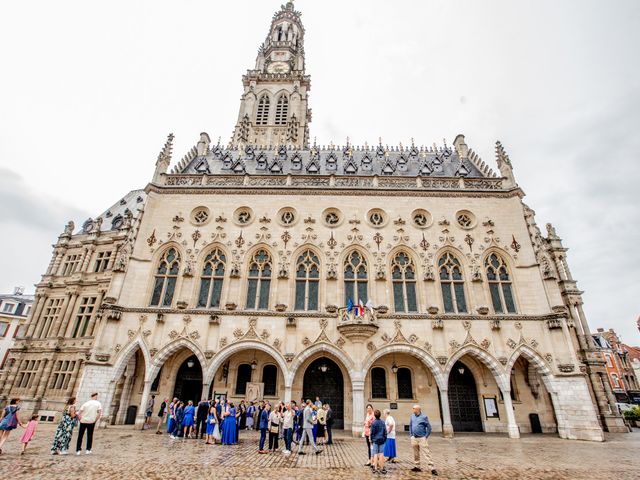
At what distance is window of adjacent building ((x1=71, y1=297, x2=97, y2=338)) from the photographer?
2608cm

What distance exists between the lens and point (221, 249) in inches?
882

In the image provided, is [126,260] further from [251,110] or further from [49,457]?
[251,110]

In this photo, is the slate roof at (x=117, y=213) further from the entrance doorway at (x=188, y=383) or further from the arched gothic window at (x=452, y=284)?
the arched gothic window at (x=452, y=284)

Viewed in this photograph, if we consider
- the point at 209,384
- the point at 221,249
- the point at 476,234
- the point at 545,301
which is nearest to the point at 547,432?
the point at 545,301

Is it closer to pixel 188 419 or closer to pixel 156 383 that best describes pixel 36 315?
pixel 156 383

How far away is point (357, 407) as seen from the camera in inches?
707

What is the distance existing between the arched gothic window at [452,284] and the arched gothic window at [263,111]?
105 ft

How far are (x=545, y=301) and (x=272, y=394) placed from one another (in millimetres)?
17586

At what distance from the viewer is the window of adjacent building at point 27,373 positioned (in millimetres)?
25375

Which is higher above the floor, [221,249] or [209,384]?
[221,249]

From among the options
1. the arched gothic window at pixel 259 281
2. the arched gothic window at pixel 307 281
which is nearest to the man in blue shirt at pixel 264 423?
the arched gothic window at pixel 307 281

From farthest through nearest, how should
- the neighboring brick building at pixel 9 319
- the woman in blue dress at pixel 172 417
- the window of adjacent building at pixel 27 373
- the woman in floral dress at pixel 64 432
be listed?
the neighboring brick building at pixel 9 319
the window of adjacent building at pixel 27 373
the woman in blue dress at pixel 172 417
the woman in floral dress at pixel 64 432

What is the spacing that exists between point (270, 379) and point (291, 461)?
10194 mm

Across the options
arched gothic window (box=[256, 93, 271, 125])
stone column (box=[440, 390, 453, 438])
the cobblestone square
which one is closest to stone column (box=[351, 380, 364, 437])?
the cobblestone square
